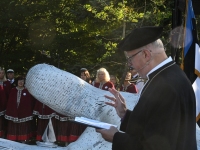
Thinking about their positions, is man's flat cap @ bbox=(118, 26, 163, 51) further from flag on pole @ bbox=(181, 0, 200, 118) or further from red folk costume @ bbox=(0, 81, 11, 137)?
red folk costume @ bbox=(0, 81, 11, 137)

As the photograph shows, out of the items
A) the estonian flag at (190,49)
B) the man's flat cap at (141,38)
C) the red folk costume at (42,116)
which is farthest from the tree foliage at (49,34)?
→ the man's flat cap at (141,38)

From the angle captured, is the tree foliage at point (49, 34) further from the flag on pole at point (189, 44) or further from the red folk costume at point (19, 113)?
the flag on pole at point (189, 44)

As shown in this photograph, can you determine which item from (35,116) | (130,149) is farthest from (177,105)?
(35,116)

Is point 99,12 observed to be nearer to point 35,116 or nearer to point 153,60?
point 35,116

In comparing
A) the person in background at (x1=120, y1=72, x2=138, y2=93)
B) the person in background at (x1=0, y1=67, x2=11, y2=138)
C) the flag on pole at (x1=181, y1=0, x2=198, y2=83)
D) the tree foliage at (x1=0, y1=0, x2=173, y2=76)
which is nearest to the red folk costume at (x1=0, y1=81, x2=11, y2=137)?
the person in background at (x1=0, y1=67, x2=11, y2=138)

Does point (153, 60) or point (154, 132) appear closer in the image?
point (154, 132)

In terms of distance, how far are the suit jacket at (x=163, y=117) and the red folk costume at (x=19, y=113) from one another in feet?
24.2

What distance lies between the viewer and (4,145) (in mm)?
4395

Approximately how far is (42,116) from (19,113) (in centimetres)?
49

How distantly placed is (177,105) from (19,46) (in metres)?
16.8

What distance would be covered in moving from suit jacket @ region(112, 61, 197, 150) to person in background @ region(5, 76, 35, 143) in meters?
7.37

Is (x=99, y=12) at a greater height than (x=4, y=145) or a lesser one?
greater

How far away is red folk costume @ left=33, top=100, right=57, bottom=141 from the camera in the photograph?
992 centimetres

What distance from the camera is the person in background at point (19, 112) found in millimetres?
9922
